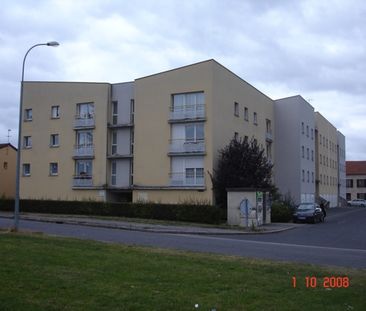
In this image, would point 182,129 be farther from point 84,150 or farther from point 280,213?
point 84,150

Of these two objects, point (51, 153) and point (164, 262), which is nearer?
point (164, 262)

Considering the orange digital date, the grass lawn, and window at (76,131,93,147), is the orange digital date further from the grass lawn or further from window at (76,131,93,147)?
window at (76,131,93,147)

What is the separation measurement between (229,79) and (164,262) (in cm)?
3336

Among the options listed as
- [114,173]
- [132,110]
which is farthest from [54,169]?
[132,110]

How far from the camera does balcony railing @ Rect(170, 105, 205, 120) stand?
129 feet

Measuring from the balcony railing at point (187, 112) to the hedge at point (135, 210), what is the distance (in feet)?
25.1

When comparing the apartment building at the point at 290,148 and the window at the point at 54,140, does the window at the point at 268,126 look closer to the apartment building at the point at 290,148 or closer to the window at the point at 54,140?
the apartment building at the point at 290,148

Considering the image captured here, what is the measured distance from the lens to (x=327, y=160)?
80.4m

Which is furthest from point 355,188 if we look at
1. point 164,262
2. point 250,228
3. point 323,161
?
point 164,262

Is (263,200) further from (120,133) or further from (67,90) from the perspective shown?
(67,90)

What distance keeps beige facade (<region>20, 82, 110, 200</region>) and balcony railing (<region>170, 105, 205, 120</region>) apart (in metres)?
7.20

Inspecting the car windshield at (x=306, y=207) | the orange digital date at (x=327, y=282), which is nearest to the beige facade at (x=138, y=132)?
the car windshield at (x=306, y=207)

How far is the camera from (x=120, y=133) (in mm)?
44719

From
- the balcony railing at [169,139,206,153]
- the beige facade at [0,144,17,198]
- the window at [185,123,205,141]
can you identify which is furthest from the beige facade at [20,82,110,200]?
the beige facade at [0,144,17,198]
